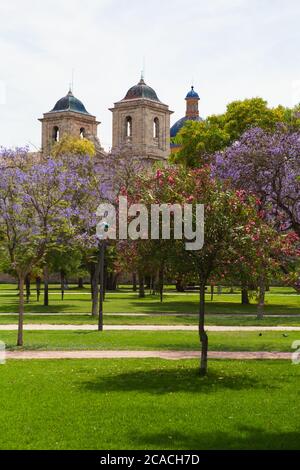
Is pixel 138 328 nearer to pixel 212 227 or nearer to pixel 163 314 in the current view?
pixel 163 314

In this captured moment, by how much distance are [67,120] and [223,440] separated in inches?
2891

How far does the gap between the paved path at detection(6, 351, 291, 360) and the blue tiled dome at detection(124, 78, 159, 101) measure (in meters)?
66.6

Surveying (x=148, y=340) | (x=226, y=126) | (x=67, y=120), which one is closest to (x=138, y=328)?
(x=148, y=340)

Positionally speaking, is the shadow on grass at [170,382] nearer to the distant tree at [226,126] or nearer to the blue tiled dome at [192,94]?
the distant tree at [226,126]

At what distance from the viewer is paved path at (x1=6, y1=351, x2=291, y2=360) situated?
17.7 m

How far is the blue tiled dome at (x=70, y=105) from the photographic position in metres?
81.9

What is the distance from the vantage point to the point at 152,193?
1540 centimetres

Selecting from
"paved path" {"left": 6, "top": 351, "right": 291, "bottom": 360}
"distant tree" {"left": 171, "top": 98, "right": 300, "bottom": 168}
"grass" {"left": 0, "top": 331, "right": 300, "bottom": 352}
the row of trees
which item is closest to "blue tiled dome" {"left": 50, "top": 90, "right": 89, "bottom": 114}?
"distant tree" {"left": 171, "top": 98, "right": 300, "bottom": 168}

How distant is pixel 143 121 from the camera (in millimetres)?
81375

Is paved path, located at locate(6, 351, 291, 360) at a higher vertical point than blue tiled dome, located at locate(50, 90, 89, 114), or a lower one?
lower

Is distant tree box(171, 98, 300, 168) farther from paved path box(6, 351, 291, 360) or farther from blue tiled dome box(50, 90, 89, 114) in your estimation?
blue tiled dome box(50, 90, 89, 114)
